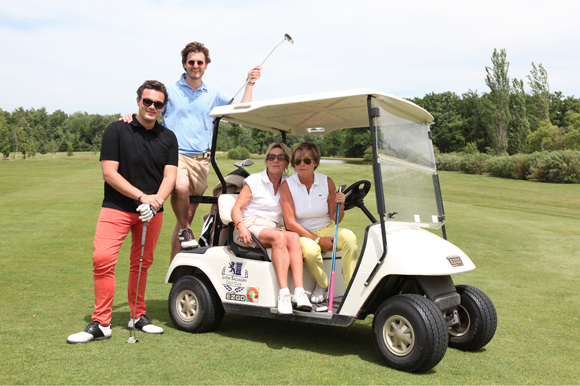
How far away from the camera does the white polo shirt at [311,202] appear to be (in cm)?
429

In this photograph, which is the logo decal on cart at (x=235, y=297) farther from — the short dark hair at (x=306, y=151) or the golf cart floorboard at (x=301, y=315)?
the short dark hair at (x=306, y=151)

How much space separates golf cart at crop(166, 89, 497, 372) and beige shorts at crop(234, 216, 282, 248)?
6 centimetres

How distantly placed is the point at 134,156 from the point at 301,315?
1.90 meters

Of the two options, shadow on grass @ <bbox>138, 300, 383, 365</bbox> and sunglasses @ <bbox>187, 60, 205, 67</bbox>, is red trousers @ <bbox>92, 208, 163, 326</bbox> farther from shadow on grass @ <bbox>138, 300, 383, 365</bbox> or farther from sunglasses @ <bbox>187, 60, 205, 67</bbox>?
sunglasses @ <bbox>187, 60, 205, 67</bbox>

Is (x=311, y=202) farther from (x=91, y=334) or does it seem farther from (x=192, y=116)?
(x=91, y=334)

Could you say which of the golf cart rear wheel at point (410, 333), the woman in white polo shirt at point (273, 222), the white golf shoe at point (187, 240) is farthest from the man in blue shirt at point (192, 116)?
the golf cart rear wheel at point (410, 333)

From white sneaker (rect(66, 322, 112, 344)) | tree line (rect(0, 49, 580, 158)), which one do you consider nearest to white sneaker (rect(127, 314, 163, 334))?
white sneaker (rect(66, 322, 112, 344))

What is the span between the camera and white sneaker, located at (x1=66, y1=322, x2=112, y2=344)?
12.1ft

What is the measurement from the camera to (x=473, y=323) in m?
3.80

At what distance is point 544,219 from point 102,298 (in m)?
14.3

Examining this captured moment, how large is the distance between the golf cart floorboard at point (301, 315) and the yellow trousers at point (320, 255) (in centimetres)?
32

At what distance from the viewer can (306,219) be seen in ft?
14.2

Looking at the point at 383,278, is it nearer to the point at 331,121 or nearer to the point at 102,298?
the point at 331,121

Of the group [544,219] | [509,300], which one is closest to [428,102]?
[544,219]
